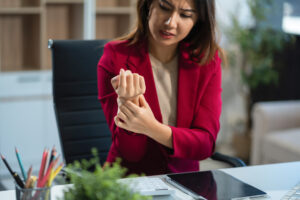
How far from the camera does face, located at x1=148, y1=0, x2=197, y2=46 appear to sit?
5.24ft

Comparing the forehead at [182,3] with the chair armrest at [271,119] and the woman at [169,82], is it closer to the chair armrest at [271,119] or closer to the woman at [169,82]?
the woman at [169,82]

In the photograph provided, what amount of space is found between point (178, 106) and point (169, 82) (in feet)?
0.34

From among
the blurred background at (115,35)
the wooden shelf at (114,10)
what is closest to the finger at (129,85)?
the blurred background at (115,35)

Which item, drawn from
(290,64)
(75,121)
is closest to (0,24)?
(75,121)

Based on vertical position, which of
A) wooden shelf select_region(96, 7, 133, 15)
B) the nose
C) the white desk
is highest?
wooden shelf select_region(96, 7, 133, 15)

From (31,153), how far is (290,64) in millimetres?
2092

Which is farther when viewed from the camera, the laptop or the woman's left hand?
the woman's left hand

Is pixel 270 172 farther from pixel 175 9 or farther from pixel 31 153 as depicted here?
pixel 31 153

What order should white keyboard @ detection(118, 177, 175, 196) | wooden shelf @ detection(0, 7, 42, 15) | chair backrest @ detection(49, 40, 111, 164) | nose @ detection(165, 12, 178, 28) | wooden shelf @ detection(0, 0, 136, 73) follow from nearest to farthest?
1. white keyboard @ detection(118, 177, 175, 196)
2. nose @ detection(165, 12, 178, 28)
3. chair backrest @ detection(49, 40, 111, 164)
4. wooden shelf @ detection(0, 7, 42, 15)
5. wooden shelf @ detection(0, 0, 136, 73)

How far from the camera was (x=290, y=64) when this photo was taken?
3.91 metres

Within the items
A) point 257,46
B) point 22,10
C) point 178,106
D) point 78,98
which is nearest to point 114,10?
point 22,10

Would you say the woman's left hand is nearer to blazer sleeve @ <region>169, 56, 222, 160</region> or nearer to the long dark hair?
blazer sleeve @ <region>169, 56, 222, 160</region>

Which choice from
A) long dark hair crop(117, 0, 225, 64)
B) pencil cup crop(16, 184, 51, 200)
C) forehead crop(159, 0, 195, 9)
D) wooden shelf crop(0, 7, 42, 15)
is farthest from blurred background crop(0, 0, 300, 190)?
pencil cup crop(16, 184, 51, 200)

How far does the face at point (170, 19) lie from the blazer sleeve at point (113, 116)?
0.19 meters
